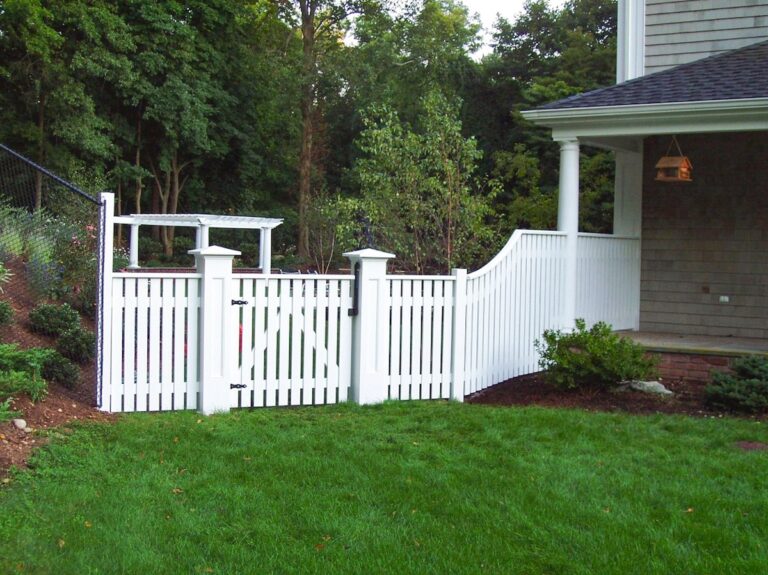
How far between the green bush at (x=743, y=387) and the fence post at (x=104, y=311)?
4711 millimetres

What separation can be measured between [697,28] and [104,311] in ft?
25.4

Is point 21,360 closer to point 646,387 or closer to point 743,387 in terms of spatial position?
point 646,387

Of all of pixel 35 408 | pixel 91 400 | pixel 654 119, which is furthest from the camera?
pixel 654 119

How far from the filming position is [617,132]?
9320 millimetres

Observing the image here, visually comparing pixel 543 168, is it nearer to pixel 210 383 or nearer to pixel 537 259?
pixel 537 259

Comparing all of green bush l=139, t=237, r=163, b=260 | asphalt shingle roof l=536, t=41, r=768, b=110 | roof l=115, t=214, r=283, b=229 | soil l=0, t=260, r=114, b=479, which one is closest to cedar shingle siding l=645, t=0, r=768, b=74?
asphalt shingle roof l=536, t=41, r=768, b=110

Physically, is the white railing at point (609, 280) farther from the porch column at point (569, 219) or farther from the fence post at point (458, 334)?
the fence post at point (458, 334)

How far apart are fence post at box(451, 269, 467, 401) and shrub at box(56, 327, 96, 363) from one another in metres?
3.24

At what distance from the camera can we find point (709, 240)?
10.4 meters

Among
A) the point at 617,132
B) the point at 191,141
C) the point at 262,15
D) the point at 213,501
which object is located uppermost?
the point at 262,15

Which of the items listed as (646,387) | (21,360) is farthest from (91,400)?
(646,387)

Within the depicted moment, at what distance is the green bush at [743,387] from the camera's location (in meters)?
7.16

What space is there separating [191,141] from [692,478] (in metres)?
26.3

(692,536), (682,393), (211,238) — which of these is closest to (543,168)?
(211,238)
